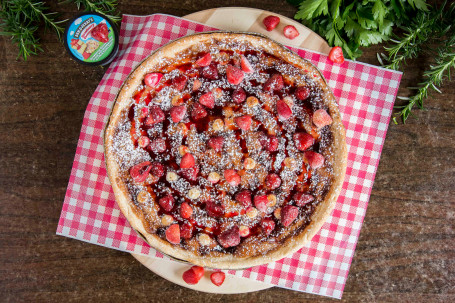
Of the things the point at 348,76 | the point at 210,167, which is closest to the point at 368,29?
the point at 348,76

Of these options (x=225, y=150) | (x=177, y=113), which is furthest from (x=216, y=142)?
(x=177, y=113)

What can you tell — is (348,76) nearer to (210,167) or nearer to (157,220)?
(210,167)

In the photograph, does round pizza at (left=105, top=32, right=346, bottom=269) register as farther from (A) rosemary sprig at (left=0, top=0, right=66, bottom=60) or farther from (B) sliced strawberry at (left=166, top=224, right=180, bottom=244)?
(A) rosemary sprig at (left=0, top=0, right=66, bottom=60)

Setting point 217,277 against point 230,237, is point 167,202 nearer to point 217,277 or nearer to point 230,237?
point 230,237

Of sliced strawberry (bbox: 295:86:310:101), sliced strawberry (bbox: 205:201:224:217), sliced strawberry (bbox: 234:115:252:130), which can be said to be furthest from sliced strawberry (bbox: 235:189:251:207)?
sliced strawberry (bbox: 295:86:310:101)

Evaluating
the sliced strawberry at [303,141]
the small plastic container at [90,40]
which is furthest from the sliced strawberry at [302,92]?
the small plastic container at [90,40]

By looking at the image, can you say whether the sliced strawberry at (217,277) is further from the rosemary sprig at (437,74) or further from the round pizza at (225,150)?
the rosemary sprig at (437,74)

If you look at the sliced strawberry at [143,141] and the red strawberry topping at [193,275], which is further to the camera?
the red strawberry topping at [193,275]
